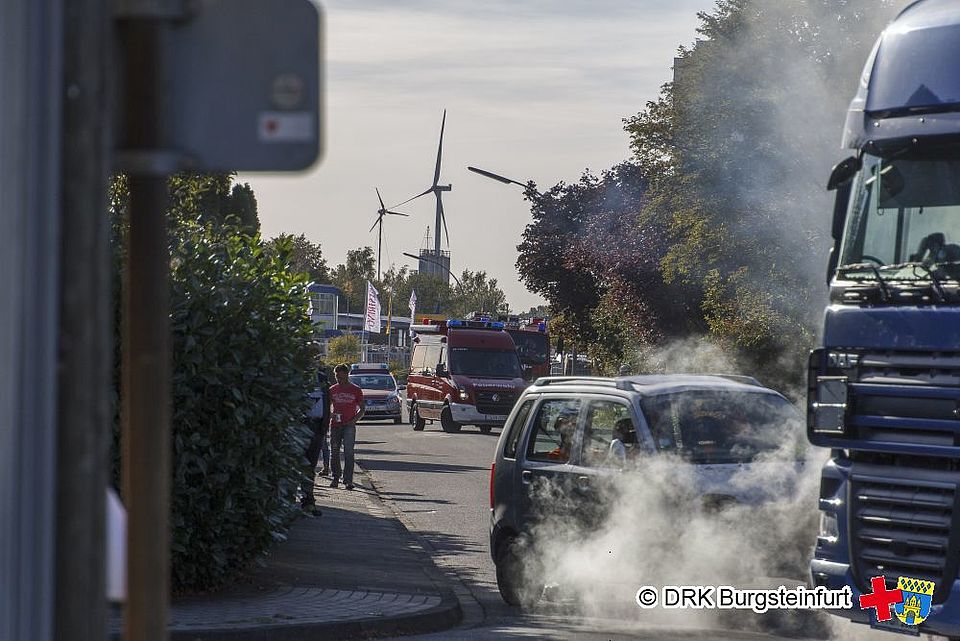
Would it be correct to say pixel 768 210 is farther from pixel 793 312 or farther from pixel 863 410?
pixel 863 410

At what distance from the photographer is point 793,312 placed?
979 inches

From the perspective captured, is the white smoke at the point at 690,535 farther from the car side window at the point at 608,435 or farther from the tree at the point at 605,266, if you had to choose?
the tree at the point at 605,266

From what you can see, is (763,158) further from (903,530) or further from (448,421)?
(903,530)

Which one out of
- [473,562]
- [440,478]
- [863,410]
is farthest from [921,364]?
[440,478]

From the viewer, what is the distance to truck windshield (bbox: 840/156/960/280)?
24.4ft

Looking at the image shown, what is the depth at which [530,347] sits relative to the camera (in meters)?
43.2

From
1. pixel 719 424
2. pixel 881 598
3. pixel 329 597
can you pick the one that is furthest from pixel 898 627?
pixel 329 597

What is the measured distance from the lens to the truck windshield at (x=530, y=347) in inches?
1687

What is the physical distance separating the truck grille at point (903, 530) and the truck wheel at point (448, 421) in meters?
28.6

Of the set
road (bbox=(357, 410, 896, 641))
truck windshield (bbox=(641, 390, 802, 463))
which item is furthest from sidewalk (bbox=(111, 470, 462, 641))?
truck windshield (bbox=(641, 390, 802, 463))

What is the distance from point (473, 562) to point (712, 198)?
50.1 feet

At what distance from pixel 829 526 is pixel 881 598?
1.85ft

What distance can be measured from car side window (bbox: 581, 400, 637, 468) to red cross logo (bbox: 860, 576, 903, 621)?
2.18 meters

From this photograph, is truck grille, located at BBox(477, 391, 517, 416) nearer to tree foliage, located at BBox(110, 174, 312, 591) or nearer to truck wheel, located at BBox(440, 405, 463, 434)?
truck wheel, located at BBox(440, 405, 463, 434)
